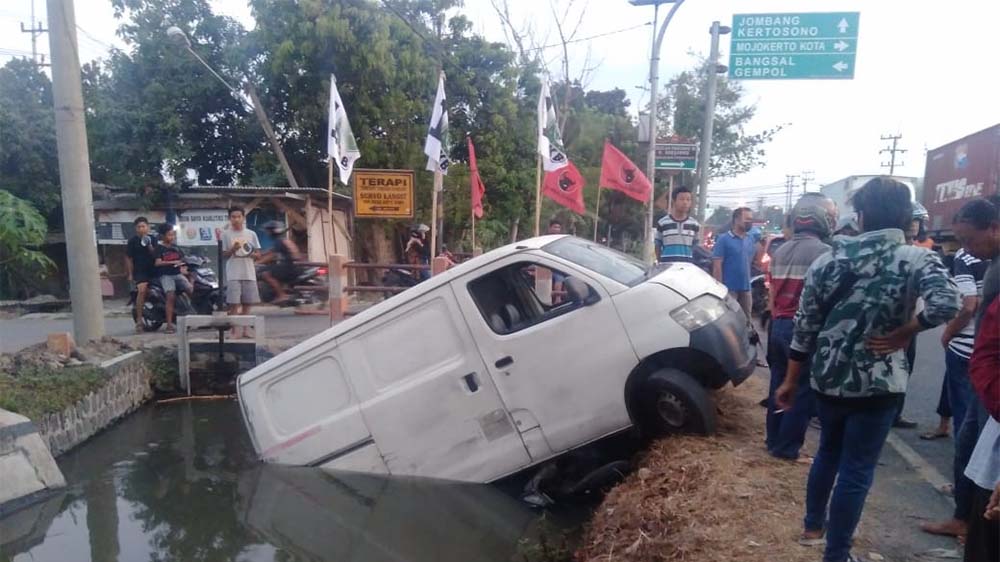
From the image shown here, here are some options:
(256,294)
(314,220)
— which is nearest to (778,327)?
(256,294)

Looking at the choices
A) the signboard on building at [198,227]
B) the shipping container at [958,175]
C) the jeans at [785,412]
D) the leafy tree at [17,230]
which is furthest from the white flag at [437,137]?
the shipping container at [958,175]

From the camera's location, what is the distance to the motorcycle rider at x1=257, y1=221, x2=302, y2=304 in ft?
34.9

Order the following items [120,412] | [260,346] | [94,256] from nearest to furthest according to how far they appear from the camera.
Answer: [120,412] < [94,256] < [260,346]

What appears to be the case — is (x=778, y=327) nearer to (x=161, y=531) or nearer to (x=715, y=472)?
(x=715, y=472)

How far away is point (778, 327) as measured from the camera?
457 centimetres

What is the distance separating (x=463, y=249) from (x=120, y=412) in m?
14.7

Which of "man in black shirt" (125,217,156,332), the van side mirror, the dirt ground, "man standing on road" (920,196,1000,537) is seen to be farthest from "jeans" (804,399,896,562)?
"man in black shirt" (125,217,156,332)

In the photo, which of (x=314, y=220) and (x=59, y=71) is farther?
(x=314, y=220)

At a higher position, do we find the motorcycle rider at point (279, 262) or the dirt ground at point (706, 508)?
the motorcycle rider at point (279, 262)

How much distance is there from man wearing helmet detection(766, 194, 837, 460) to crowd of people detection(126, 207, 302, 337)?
7424 millimetres

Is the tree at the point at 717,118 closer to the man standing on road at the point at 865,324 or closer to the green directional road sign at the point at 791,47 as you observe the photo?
the green directional road sign at the point at 791,47

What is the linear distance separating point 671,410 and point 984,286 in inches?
82.1

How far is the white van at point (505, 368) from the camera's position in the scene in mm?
4746

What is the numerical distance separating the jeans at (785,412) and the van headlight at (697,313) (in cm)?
40
